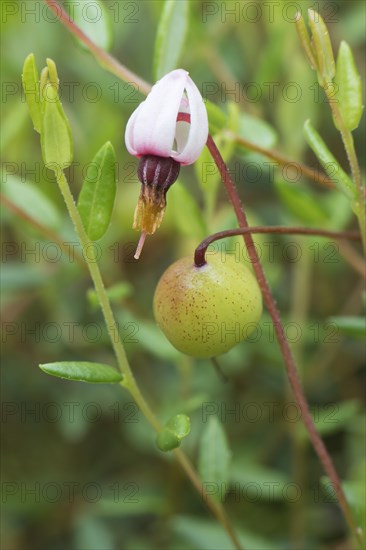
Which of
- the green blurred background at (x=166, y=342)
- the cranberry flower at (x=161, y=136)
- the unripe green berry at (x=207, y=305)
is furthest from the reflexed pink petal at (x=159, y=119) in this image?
the green blurred background at (x=166, y=342)

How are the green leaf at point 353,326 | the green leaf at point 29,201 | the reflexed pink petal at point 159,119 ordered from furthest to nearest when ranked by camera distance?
the green leaf at point 29,201 → the green leaf at point 353,326 → the reflexed pink petal at point 159,119

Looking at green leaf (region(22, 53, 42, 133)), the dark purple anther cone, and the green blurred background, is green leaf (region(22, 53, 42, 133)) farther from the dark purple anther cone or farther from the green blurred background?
the green blurred background

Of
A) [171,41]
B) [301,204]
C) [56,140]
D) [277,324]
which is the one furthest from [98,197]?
[301,204]

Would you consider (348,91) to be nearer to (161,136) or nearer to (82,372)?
(161,136)

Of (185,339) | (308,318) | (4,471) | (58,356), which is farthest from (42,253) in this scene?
(185,339)

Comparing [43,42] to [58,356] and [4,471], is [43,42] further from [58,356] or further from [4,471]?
[4,471]

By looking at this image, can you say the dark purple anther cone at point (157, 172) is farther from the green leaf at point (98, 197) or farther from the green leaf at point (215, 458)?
the green leaf at point (215, 458)
